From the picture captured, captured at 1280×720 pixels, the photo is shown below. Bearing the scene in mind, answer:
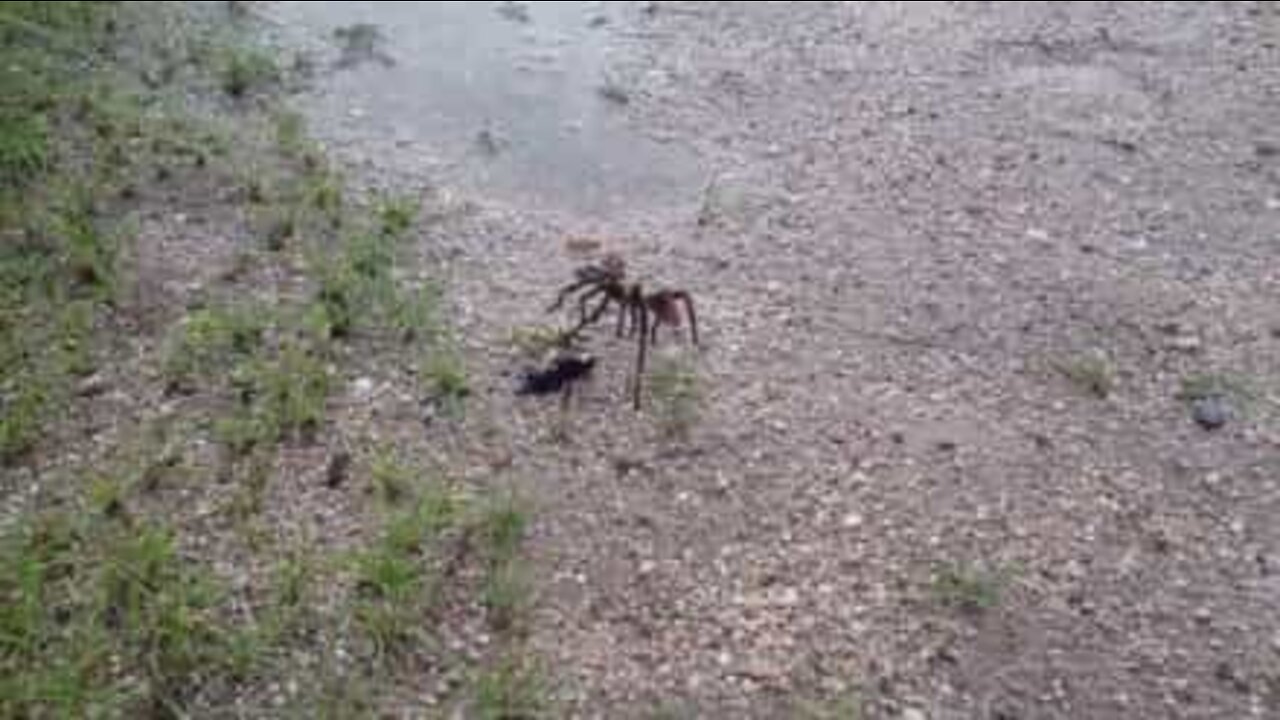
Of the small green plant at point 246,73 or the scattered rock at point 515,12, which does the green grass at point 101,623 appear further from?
the scattered rock at point 515,12

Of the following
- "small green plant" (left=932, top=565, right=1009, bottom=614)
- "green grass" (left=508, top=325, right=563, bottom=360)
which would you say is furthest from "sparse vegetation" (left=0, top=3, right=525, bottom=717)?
"small green plant" (left=932, top=565, right=1009, bottom=614)

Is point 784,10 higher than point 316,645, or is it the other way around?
point 784,10

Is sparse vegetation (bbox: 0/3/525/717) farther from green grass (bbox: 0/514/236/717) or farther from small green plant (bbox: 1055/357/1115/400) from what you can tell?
small green plant (bbox: 1055/357/1115/400)

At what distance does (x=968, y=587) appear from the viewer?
2822 millimetres

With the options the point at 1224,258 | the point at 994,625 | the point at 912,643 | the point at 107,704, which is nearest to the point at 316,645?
the point at 107,704

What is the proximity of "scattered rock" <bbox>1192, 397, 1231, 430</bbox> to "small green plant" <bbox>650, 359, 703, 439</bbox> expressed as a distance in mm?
1184

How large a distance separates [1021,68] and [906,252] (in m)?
1.28

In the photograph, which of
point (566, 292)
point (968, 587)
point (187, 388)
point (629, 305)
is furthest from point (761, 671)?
point (187, 388)

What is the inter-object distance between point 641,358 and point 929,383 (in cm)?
72

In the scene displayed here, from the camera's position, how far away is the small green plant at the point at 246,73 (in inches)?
180

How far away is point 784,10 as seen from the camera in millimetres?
5277

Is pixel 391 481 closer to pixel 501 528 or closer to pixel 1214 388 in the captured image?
pixel 501 528

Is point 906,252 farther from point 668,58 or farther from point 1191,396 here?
point 668,58

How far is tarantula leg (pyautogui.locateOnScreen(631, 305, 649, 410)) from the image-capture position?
11.0 feet
